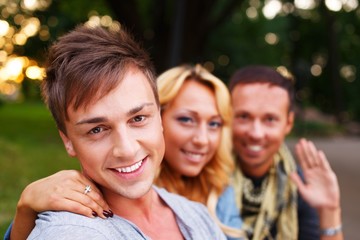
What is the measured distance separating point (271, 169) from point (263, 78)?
612 millimetres

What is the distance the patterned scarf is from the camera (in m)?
3.28

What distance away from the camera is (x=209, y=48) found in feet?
98.2

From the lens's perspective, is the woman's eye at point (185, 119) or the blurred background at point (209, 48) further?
the blurred background at point (209, 48)

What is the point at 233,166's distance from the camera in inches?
131

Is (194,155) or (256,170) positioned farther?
(256,170)

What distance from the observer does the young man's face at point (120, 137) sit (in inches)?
66.3

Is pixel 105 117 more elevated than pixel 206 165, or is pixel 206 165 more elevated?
pixel 105 117

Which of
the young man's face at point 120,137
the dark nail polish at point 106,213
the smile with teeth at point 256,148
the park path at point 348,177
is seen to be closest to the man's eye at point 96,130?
the young man's face at point 120,137

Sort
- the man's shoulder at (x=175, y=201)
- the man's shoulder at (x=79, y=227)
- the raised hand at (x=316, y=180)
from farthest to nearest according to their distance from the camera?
1. the raised hand at (x=316, y=180)
2. the man's shoulder at (x=175, y=201)
3. the man's shoulder at (x=79, y=227)

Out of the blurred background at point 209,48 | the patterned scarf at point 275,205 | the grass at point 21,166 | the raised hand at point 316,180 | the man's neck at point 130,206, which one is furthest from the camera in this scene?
the blurred background at point 209,48

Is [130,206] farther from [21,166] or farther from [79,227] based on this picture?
[21,166]

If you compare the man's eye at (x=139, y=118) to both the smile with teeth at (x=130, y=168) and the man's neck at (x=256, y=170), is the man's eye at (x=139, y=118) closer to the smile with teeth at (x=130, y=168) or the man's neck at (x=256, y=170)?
the smile with teeth at (x=130, y=168)

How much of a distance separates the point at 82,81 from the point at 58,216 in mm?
432

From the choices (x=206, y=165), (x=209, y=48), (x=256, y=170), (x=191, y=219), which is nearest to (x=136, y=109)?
(x=191, y=219)
